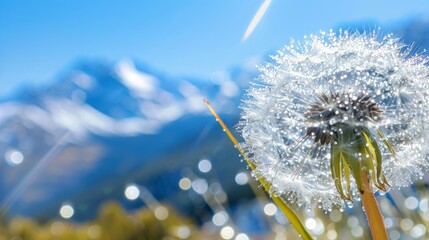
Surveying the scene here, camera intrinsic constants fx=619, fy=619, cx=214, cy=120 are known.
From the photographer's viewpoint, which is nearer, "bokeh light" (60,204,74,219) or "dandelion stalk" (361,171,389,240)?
"dandelion stalk" (361,171,389,240)

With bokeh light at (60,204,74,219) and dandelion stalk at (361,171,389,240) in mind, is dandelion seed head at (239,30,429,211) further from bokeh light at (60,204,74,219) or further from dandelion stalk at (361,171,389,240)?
bokeh light at (60,204,74,219)

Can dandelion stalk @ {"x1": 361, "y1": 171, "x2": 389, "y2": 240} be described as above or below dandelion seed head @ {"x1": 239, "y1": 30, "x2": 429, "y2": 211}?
below

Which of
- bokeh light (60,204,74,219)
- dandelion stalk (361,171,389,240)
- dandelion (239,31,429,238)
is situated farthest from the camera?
bokeh light (60,204,74,219)

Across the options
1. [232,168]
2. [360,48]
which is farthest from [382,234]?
[232,168]

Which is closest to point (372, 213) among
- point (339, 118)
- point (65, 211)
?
point (339, 118)

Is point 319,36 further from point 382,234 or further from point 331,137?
point 382,234

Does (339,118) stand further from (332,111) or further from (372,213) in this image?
(372,213)

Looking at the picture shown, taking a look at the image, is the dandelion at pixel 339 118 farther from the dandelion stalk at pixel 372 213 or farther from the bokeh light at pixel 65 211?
the bokeh light at pixel 65 211

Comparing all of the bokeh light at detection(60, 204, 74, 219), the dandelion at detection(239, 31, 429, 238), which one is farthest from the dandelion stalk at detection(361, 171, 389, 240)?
the bokeh light at detection(60, 204, 74, 219)

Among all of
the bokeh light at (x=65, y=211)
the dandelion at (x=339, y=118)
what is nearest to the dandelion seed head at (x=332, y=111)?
the dandelion at (x=339, y=118)
